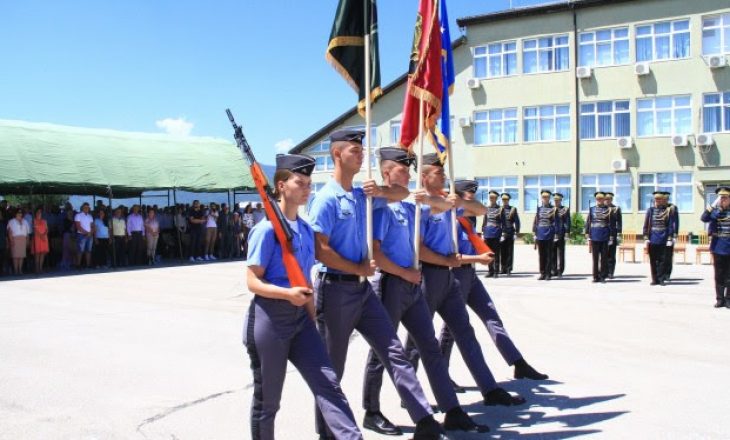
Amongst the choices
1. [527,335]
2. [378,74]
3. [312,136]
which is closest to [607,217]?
[527,335]

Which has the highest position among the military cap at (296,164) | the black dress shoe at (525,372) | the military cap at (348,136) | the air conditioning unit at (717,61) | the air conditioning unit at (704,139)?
the air conditioning unit at (717,61)

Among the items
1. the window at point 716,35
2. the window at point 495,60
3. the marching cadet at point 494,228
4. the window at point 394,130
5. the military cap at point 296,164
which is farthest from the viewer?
the window at point 394,130

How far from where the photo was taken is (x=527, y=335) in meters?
8.84

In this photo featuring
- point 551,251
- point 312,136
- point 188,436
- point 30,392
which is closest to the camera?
point 188,436

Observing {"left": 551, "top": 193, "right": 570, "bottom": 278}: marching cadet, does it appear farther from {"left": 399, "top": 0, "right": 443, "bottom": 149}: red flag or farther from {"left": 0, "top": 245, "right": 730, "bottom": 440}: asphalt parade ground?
{"left": 399, "top": 0, "right": 443, "bottom": 149}: red flag

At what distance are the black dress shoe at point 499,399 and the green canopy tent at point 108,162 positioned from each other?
1689 cm

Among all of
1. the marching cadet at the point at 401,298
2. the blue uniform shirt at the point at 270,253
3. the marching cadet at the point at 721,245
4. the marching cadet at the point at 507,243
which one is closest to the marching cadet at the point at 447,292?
the marching cadet at the point at 401,298

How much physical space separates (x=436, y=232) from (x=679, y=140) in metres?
28.4

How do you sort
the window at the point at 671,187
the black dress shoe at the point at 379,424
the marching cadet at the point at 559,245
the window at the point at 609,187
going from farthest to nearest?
the window at the point at 609,187
the window at the point at 671,187
the marching cadet at the point at 559,245
the black dress shoe at the point at 379,424

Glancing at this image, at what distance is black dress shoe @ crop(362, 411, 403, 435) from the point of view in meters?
5.05

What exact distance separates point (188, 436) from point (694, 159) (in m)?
30.4

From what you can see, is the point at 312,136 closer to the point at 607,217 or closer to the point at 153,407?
the point at 607,217

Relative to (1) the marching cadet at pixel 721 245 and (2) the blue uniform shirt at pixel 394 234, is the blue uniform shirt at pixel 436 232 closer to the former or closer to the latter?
(2) the blue uniform shirt at pixel 394 234

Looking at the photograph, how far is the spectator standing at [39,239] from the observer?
1889 cm
